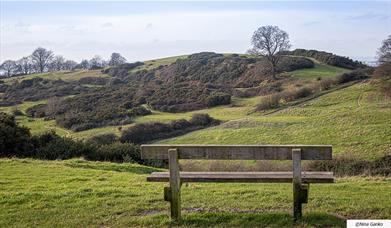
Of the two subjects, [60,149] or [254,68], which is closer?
[60,149]

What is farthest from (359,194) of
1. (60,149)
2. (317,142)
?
Answer: (317,142)

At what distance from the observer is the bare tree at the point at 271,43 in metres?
75.9

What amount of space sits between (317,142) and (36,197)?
25847 mm

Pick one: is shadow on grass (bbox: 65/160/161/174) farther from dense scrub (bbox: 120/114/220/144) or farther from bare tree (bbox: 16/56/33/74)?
bare tree (bbox: 16/56/33/74)

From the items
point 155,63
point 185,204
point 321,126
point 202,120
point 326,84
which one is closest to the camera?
point 185,204

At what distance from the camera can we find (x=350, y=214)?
309 inches

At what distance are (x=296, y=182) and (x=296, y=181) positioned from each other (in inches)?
0.6

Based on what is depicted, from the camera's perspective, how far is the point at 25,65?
5098 inches

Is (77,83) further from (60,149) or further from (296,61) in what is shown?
(60,149)

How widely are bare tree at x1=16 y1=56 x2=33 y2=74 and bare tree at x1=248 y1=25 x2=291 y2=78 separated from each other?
7582 centimetres

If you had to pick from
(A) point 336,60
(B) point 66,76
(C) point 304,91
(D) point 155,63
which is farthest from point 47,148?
(D) point 155,63

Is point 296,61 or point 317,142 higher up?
point 296,61

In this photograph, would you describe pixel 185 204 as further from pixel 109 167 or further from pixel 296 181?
pixel 109 167

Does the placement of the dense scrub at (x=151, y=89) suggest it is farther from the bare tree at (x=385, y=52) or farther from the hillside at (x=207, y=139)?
the bare tree at (x=385, y=52)
